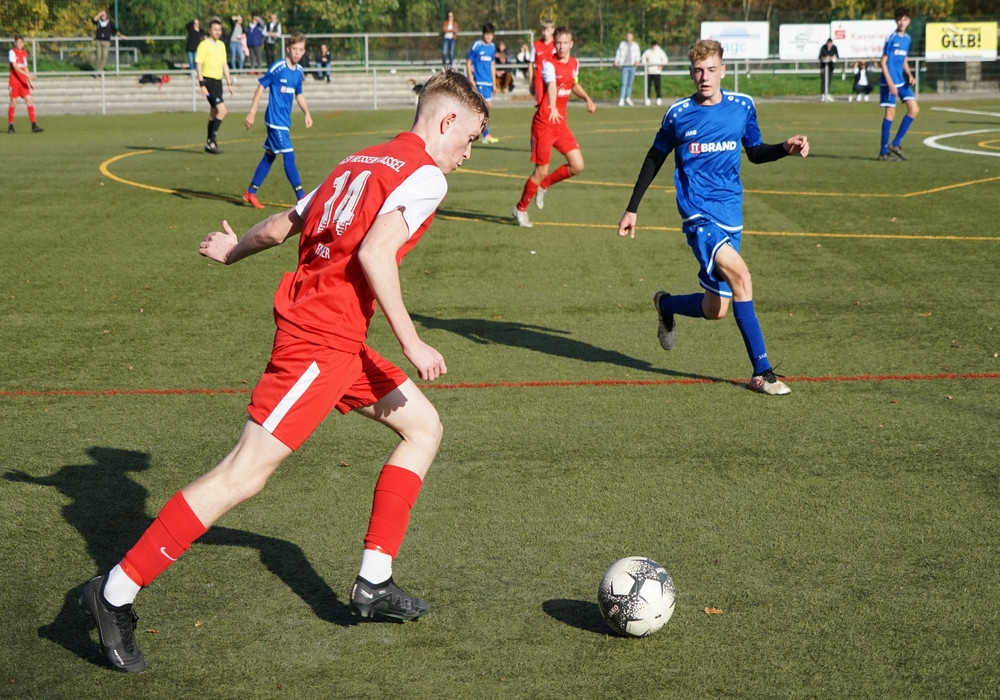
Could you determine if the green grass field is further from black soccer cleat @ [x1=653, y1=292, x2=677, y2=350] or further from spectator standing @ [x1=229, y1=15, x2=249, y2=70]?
spectator standing @ [x1=229, y1=15, x2=249, y2=70]

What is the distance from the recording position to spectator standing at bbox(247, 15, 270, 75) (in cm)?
3688

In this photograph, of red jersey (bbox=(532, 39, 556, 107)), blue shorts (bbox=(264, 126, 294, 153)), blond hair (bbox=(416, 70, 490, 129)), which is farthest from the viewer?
blue shorts (bbox=(264, 126, 294, 153))

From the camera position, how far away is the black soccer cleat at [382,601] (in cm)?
402

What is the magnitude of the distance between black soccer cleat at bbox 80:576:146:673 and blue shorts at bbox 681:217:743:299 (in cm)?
449

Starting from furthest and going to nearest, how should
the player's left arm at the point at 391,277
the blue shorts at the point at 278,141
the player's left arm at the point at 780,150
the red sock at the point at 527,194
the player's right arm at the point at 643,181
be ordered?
1. the blue shorts at the point at 278,141
2. the red sock at the point at 527,194
3. the player's right arm at the point at 643,181
4. the player's left arm at the point at 780,150
5. the player's left arm at the point at 391,277

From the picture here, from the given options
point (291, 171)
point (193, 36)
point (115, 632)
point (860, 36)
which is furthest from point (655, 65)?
point (115, 632)

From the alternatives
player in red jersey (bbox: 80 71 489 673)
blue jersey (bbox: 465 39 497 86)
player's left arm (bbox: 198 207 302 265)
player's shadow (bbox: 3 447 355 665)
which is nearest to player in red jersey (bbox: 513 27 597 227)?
player's shadow (bbox: 3 447 355 665)

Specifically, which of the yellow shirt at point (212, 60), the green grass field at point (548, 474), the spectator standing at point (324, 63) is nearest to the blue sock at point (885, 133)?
the green grass field at point (548, 474)

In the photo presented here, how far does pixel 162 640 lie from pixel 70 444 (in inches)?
98.5

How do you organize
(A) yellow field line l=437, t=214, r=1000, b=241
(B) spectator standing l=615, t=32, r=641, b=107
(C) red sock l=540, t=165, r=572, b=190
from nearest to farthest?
(A) yellow field line l=437, t=214, r=1000, b=241
(C) red sock l=540, t=165, r=572, b=190
(B) spectator standing l=615, t=32, r=641, b=107

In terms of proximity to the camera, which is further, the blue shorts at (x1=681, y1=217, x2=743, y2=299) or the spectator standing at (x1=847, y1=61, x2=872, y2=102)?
the spectator standing at (x1=847, y1=61, x2=872, y2=102)

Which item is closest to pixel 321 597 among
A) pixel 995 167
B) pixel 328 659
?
pixel 328 659

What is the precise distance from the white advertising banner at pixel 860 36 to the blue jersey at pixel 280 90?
96.0 feet

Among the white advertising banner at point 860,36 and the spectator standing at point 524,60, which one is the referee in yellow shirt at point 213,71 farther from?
the white advertising banner at point 860,36
